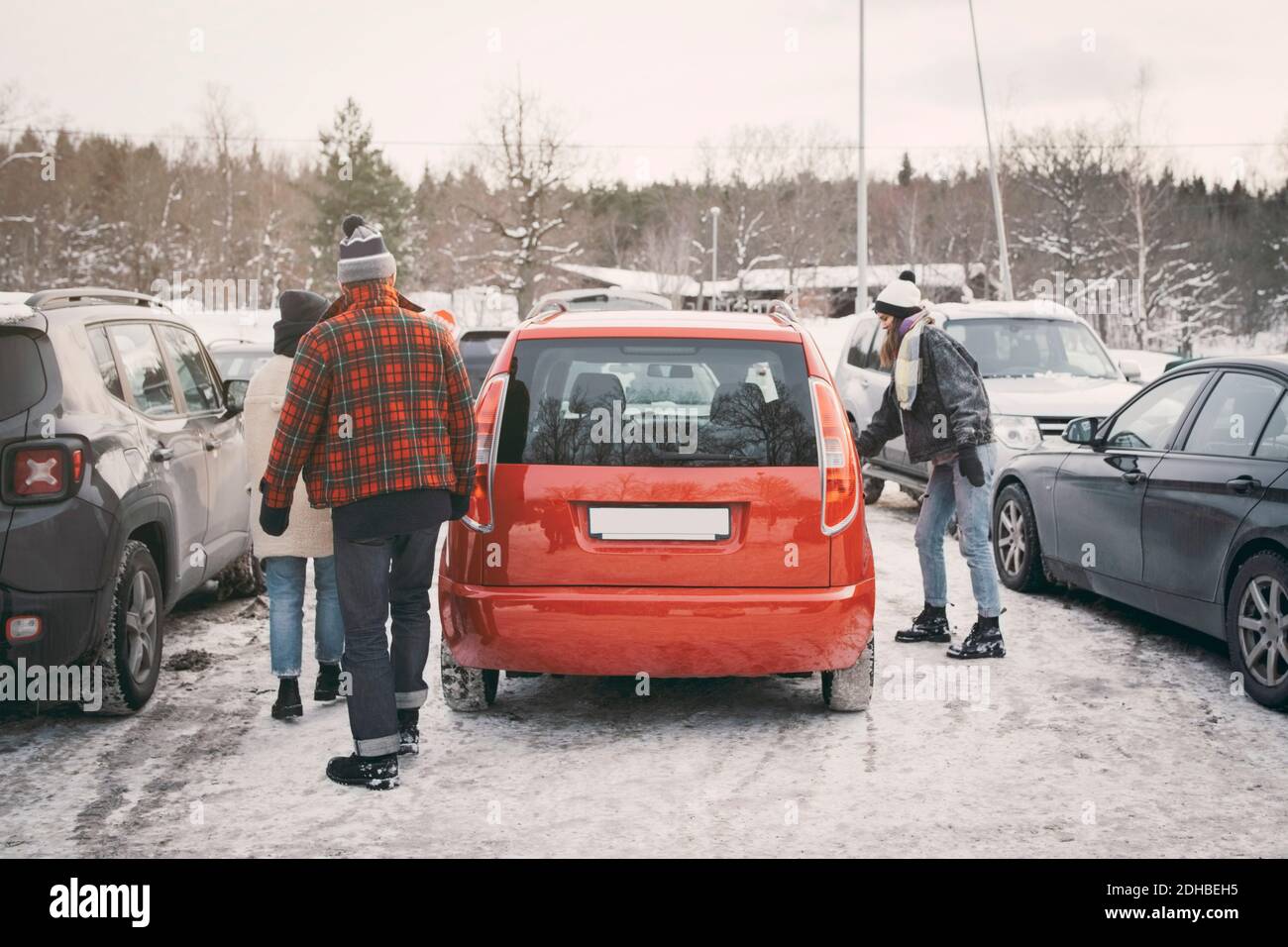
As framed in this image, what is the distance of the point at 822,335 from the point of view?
162 feet

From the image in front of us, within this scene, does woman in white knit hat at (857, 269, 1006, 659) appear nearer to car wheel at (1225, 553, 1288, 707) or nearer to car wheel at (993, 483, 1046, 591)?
car wheel at (1225, 553, 1288, 707)

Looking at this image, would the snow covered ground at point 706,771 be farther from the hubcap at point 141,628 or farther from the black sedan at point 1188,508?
the black sedan at point 1188,508

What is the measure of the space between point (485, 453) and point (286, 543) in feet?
3.27

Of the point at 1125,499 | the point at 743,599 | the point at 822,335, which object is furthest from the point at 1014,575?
the point at 822,335

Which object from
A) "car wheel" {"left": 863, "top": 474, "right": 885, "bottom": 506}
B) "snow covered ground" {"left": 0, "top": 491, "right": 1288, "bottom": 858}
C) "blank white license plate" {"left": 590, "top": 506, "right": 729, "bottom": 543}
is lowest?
"snow covered ground" {"left": 0, "top": 491, "right": 1288, "bottom": 858}

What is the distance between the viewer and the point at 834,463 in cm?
497

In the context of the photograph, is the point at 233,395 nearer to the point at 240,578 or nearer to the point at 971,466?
the point at 240,578

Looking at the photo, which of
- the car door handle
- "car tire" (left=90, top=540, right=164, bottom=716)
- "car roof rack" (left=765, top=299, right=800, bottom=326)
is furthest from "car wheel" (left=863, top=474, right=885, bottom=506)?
"car tire" (left=90, top=540, right=164, bottom=716)

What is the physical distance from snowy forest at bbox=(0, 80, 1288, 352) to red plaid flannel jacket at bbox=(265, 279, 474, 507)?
169 ft

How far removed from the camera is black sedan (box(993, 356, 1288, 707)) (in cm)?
554

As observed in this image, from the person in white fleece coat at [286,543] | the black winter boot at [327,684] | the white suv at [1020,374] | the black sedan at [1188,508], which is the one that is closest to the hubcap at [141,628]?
the person in white fleece coat at [286,543]

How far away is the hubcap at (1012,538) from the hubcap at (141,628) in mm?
5209

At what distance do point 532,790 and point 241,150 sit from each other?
246ft

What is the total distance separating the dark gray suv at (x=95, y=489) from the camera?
4836mm
